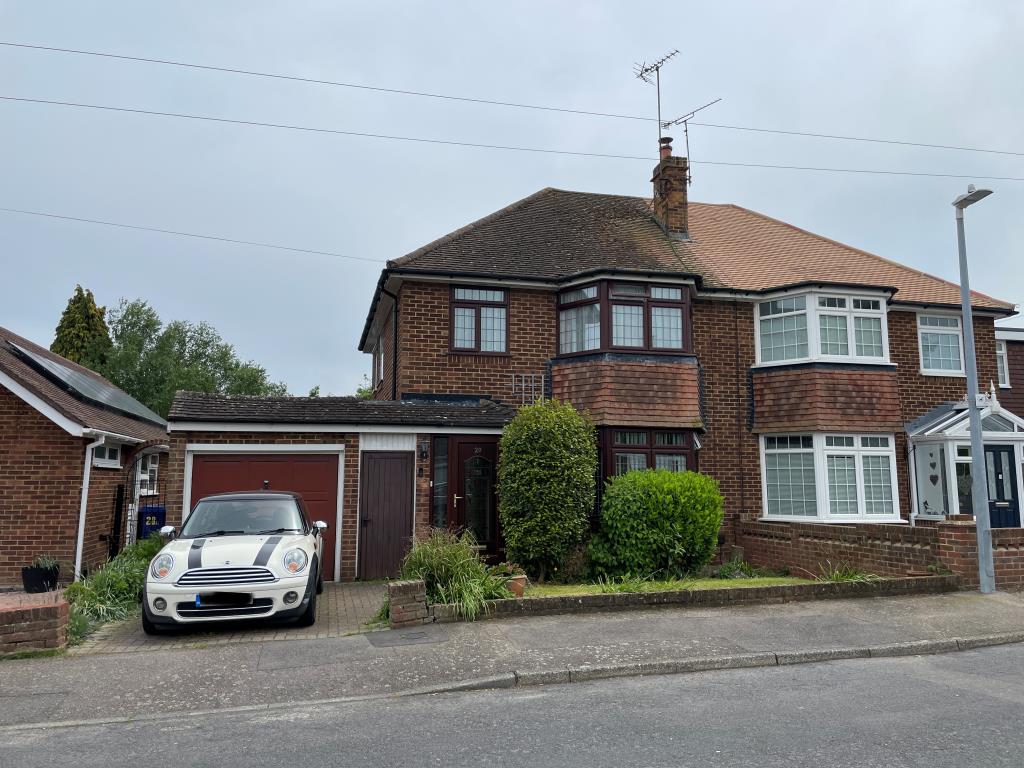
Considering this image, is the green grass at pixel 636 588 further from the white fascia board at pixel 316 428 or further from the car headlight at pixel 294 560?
the white fascia board at pixel 316 428

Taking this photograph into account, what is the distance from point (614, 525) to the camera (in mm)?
11781

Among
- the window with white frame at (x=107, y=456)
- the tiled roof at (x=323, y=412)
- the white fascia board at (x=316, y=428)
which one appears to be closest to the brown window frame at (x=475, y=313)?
the tiled roof at (x=323, y=412)

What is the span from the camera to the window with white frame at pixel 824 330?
49.0 feet

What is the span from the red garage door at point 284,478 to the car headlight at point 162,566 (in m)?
3.72

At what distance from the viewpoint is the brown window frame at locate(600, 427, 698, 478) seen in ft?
44.1

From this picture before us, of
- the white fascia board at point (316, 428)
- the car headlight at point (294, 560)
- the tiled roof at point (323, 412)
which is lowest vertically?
the car headlight at point (294, 560)

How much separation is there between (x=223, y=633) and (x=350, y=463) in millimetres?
4218

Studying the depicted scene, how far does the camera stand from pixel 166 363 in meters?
38.7

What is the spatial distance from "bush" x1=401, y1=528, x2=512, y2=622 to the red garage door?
3245 millimetres

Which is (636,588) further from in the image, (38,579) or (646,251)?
(646,251)

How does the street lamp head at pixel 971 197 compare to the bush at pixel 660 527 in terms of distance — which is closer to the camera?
the street lamp head at pixel 971 197

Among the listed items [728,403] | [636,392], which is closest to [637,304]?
[636,392]

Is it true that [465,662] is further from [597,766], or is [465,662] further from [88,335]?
[88,335]

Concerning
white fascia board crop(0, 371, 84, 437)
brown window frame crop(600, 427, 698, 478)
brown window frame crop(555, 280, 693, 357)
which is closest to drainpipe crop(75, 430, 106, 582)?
white fascia board crop(0, 371, 84, 437)
